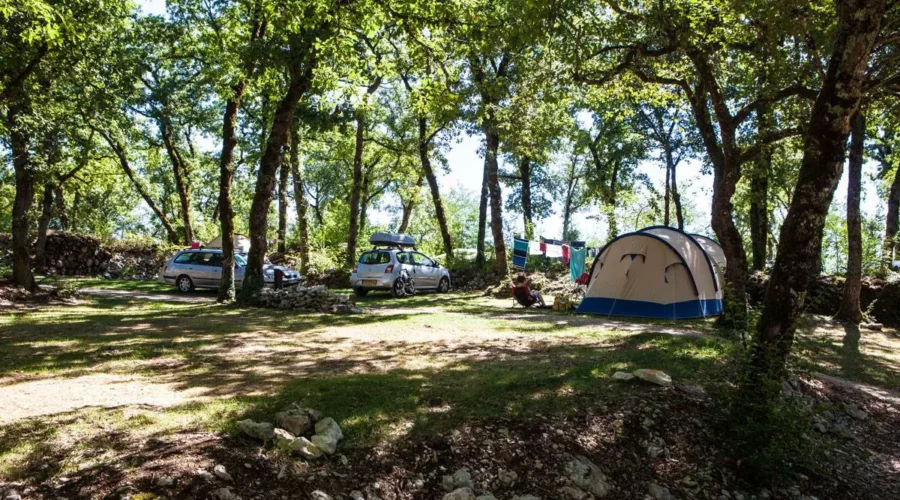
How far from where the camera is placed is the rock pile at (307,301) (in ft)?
42.2

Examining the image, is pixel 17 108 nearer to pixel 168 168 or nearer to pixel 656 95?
pixel 656 95

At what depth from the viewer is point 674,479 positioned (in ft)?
15.1

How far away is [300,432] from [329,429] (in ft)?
0.75

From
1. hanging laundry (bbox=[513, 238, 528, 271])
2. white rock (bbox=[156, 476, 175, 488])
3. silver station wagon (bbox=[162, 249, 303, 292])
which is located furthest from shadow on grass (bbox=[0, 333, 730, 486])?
silver station wagon (bbox=[162, 249, 303, 292])

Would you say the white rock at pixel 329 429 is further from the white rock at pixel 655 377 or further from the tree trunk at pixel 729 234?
the tree trunk at pixel 729 234

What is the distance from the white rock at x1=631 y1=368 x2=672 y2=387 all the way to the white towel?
55.4 feet

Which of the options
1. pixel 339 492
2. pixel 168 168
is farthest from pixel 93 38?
pixel 168 168

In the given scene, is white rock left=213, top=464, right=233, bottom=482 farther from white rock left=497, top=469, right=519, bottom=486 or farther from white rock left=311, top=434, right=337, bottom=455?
white rock left=497, top=469, right=519, bottom=486

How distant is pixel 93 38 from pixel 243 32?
3629mm

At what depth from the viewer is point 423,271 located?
64.0ft

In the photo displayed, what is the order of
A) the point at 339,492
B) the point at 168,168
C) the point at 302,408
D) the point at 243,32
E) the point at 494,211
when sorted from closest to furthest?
the point at 339,492 < the point at 302,408 < the point at 243,32 < the point at 494,211 < the point at 168,168

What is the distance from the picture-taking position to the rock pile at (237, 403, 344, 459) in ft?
12.6

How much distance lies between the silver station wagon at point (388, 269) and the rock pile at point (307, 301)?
4.34 metres

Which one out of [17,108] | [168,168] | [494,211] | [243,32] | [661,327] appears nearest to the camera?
[661,327]
